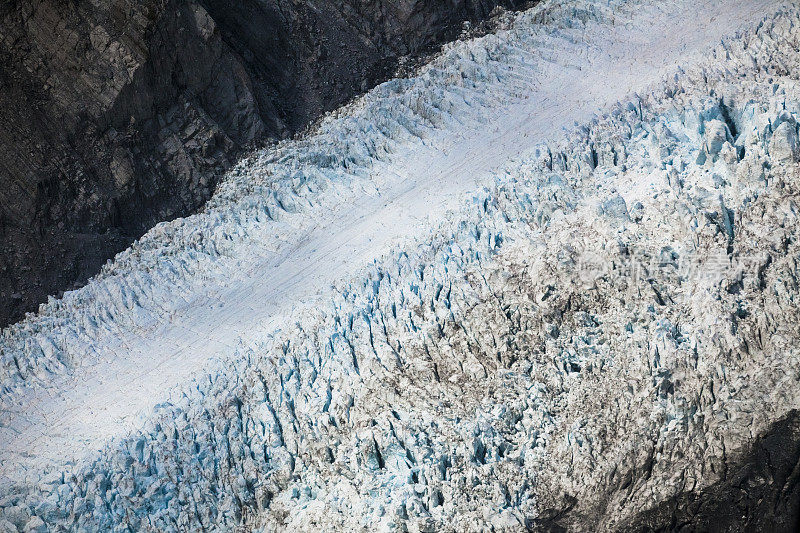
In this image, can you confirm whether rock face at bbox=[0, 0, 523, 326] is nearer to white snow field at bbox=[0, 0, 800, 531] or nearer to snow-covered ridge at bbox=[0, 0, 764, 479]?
snow-covered ridge at bbox=[0, 0, 764, 479]

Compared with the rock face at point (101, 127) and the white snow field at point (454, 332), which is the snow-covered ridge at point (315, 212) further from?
the rock face at point (101, 127)

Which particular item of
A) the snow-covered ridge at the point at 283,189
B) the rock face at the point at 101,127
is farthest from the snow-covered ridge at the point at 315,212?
the rock face at the point at 101,127

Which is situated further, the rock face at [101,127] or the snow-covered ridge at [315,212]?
the rock face at [101,127]

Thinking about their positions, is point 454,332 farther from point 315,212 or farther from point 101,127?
point 101,127

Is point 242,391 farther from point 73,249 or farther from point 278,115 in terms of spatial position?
point 278,115

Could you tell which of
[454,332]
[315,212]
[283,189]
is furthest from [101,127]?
[454,332]

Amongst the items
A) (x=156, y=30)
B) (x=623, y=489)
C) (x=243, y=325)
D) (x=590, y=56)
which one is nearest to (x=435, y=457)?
(x=623, y=489)
